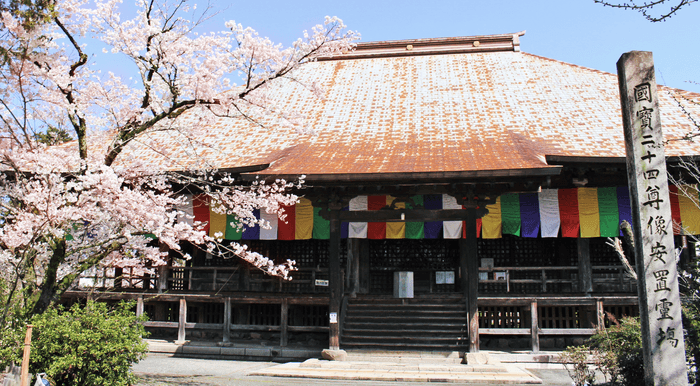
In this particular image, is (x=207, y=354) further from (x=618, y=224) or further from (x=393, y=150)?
(x=618, y=224)

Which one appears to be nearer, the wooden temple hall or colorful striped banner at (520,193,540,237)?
the wooden temple hall

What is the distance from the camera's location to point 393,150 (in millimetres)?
13188

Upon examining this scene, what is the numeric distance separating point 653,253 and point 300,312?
1064 cm

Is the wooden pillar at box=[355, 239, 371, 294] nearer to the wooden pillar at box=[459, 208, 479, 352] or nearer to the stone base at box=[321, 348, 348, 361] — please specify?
the stone base at box=[321, 348, 348, 361]

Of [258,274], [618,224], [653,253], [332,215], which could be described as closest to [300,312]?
[258,274]

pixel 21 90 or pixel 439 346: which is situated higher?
pixel 21 90

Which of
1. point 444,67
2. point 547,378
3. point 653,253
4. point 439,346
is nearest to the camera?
point 653,253

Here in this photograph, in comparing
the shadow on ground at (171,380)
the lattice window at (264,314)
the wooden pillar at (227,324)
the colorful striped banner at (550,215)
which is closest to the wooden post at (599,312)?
the colorful striped banner at (550,215)

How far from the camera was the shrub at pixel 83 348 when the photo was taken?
23.9ft

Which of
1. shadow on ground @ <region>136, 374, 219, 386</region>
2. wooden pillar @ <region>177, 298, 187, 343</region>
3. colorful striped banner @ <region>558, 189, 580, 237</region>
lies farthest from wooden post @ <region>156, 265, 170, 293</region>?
colorful striped banner @ <region>558, 189, 580, 237</region>

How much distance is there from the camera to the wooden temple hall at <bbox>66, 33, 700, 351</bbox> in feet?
38.7

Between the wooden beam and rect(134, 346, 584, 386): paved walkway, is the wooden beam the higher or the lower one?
the higher one

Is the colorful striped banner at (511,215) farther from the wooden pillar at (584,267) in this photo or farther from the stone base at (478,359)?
the stone base at (478,359)

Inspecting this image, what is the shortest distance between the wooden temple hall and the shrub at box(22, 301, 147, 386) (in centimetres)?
389
